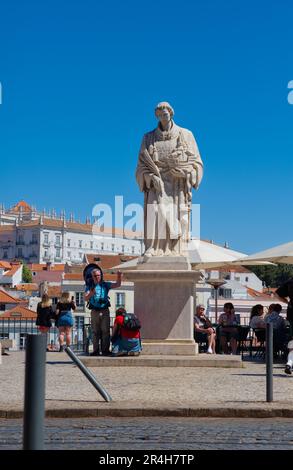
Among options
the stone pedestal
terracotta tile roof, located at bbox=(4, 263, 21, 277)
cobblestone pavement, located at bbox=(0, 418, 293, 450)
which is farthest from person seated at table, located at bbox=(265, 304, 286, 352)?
terracotta tile roof, located at bbox=(4, 263, 21, 277)

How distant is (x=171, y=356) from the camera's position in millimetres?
14000

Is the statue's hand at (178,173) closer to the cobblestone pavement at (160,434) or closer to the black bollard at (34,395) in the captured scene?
the cobblestone pavement at (160,434)

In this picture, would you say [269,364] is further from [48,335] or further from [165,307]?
[48,335]

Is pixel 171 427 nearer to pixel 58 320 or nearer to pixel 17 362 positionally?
pixel 17 362

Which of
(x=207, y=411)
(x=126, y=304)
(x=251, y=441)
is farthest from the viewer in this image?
(x=126, y=304)

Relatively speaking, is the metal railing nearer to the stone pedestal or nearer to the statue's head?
the stone pedestal

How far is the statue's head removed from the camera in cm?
1493

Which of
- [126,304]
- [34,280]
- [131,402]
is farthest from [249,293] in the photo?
[131,402]

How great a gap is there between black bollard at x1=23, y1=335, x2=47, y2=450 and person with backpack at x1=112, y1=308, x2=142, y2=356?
9.31m

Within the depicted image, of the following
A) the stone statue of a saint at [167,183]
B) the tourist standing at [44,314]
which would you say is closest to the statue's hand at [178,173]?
the stone statue of a saint at [167,183]

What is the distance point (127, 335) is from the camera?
1374 cm

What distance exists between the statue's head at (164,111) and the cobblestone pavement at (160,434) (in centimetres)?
775

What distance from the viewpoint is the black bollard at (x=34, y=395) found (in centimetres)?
385

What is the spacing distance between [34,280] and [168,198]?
131 meters
